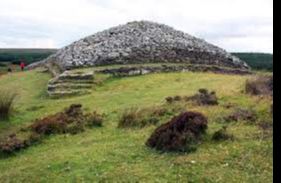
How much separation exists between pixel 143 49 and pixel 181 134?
76.7 ft

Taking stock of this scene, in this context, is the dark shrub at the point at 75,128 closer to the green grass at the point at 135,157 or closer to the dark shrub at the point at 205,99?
the green grass at the point at 135,157

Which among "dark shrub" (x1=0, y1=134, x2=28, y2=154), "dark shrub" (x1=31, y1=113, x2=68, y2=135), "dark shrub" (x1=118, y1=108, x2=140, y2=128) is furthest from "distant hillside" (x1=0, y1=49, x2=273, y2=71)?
"dark shrub" (x1=0, y1=134, x2=28, y2=154)

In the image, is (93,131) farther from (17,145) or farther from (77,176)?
(77,176)

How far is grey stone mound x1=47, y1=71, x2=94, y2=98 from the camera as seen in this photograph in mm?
24797

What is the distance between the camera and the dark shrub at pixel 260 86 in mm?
17478

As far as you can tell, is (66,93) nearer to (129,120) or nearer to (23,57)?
(129,120)

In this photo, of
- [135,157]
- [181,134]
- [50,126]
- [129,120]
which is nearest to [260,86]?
[129,120]

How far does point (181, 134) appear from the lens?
37.0 feet

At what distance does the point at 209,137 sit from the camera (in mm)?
11445

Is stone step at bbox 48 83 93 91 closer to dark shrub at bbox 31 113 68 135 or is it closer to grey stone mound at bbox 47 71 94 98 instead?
grey stone mound at bbox 47 71 94 98

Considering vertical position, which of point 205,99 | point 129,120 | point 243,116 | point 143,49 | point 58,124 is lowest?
point 58,124

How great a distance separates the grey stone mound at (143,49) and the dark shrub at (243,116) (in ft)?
63.8

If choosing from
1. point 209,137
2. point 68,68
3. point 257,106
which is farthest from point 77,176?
point 68,68

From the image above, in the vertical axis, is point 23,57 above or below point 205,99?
above
